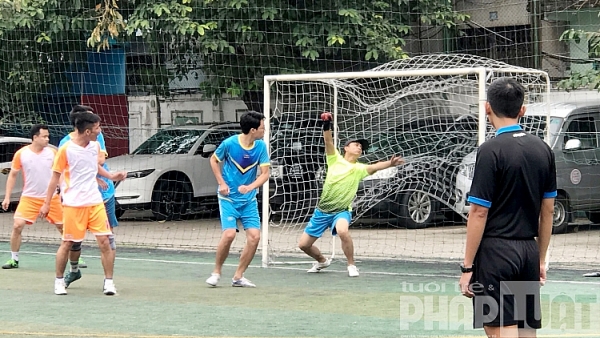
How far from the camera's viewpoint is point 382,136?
48.2 feet

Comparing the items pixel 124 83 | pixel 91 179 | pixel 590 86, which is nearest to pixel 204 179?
pixel 124 83

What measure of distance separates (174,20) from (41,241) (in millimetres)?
3890

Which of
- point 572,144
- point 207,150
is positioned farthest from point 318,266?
point 207,150

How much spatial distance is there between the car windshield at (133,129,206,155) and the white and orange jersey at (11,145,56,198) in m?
6.16

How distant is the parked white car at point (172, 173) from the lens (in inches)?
690

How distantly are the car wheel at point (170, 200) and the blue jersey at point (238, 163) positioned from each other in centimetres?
773

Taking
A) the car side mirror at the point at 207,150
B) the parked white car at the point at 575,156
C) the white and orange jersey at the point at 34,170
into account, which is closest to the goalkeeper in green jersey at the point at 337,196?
the white and orange jersey at the point at 34,170

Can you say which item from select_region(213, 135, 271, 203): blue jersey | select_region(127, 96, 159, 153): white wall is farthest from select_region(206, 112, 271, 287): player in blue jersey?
select_region(127, 96, 159, 153): white wall

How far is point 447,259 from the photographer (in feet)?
41.4

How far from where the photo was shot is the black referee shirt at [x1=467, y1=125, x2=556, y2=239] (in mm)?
5117

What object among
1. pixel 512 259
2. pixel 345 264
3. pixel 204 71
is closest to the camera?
pixel 512 259

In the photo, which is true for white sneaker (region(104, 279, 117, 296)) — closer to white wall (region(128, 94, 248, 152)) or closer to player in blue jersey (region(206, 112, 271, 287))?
player in blue jersey (region(206, 112, 271, 287))

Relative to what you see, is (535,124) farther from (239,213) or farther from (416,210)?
(416,210)

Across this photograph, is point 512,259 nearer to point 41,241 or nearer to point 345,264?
point 345,264
